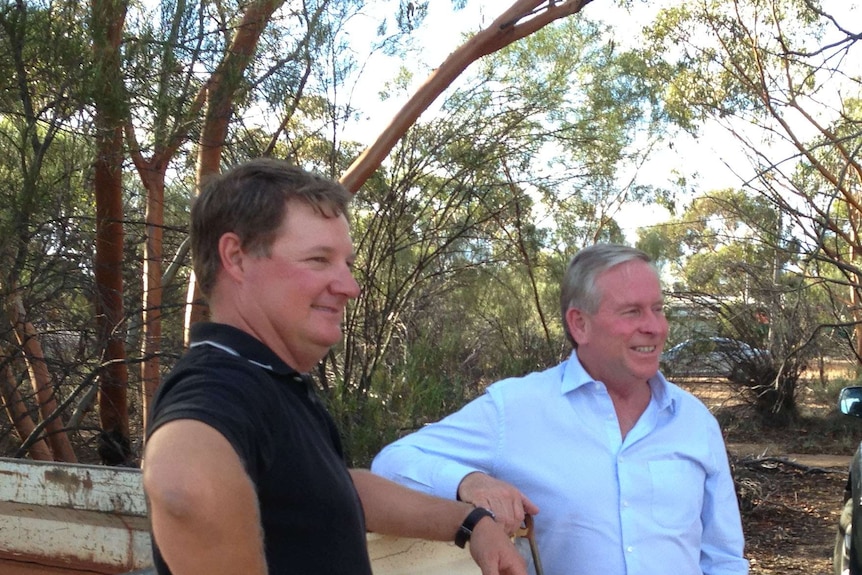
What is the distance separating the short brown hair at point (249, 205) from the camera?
1.39 m

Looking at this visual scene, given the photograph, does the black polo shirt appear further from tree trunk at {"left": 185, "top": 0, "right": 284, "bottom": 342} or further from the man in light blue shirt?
tree trunk at {"left": 185, "top": 0, "right": 284, "bottom": 342}

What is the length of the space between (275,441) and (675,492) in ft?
4.31

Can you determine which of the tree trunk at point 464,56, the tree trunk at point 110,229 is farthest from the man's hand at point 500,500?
the tree trunk at point 464,56

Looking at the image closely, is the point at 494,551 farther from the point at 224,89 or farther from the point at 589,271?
the point at 224,89

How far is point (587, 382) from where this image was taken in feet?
7.65

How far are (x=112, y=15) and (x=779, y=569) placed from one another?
580 centimetres

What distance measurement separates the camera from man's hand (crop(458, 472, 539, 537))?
75.7 inches

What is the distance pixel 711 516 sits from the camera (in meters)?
2.33

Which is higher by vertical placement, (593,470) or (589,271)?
(589,271)

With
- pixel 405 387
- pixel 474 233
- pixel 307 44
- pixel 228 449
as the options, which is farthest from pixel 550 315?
pixel 228 449

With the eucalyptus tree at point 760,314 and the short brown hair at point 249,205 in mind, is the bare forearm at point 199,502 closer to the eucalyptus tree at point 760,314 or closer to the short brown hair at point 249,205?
the short brown hair at point 249,205

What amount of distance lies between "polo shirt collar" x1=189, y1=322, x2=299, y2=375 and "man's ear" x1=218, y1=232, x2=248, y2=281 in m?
0.08

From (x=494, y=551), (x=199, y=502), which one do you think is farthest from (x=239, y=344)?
(x=494, y=551)

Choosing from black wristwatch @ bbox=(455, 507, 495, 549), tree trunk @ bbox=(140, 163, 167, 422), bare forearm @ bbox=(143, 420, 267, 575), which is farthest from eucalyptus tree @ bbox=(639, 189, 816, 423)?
bare forearm @ bbox=(143, 420, 267, 575)
